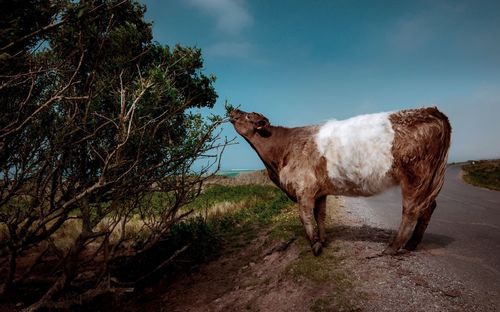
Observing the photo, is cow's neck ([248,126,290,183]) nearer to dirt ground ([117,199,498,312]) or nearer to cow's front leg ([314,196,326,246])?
cow's front leg ([314,196,326,246])

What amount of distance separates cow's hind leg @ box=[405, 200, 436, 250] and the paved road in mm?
301

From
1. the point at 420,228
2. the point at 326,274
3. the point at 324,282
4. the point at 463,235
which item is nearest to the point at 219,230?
the point at 326,274

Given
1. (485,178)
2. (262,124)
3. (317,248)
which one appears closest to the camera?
(317,248)

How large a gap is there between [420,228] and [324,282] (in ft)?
6.91

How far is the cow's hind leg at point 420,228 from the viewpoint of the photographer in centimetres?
571

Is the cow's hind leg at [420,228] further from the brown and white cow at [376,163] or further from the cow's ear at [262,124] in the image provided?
the cow's ear at [262,124]

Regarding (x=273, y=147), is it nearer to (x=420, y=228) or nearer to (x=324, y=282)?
(x=324, y=282)

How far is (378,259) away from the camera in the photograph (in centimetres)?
547

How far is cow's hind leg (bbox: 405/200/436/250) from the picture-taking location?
5.71 m

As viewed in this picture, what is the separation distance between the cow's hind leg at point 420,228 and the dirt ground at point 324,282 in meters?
0.16

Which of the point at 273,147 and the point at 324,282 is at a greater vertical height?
the point at 273,147

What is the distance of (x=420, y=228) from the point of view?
19.1 ft

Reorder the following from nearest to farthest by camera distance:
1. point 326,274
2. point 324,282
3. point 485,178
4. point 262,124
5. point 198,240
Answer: point 324,282
point 326,274
point 262,124
point 198,240
point 485,178

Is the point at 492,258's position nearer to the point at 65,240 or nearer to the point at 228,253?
the point at 228,253
